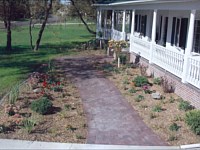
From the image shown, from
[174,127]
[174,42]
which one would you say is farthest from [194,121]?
[174,42]

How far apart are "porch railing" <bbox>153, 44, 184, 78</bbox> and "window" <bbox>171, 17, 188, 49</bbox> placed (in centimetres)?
192

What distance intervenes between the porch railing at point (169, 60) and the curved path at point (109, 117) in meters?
2.29

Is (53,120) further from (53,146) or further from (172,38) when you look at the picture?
(172,38)

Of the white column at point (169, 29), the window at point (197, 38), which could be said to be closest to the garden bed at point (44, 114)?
the window at point (197, 38)

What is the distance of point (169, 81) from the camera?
1291cm

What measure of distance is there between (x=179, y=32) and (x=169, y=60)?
12.4 feet

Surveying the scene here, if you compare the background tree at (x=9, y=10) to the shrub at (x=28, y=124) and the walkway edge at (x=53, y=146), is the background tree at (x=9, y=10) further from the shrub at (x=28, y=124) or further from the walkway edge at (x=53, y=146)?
the walkway edge at (x=53, y=146)

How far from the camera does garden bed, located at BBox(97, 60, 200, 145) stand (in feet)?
28.0

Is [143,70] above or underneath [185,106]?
above

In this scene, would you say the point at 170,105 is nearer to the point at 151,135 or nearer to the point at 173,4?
the point at 151,135

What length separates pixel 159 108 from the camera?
10594mm

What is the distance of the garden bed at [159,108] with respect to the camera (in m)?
8.55

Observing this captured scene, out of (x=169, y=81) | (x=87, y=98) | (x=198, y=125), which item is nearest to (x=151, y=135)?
(x=198, y=125)

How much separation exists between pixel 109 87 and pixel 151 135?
5.29m
